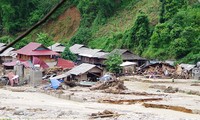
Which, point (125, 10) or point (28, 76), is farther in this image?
point (125, 10)

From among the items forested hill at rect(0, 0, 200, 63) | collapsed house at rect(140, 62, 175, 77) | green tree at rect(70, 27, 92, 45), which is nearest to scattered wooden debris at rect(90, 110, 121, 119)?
collapsed house at rect(140, 62, 175, 77)

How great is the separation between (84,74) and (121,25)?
20.8 meters

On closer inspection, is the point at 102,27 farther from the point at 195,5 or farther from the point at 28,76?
the point at 28,76

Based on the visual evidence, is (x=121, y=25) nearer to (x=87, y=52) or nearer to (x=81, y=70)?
(x=87, y=52)

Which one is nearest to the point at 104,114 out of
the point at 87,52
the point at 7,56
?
the point at 87,52

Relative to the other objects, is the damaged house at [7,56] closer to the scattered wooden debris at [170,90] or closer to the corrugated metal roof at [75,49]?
the corrugated metal roof at [75,49]

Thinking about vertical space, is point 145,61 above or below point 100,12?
below

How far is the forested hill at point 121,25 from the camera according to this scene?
47406 mm

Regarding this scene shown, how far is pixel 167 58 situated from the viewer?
1885 inches

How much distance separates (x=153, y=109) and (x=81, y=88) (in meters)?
11.2

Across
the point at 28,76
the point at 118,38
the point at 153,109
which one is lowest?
the point at 153,109

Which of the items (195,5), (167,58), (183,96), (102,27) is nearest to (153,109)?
(183,96)

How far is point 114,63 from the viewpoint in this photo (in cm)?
4419

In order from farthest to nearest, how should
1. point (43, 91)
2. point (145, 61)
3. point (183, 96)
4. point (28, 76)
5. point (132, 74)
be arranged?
point (145, 61)
point (132, 74)
point (28, 76)
point (43, 91)
point (183, 96)
